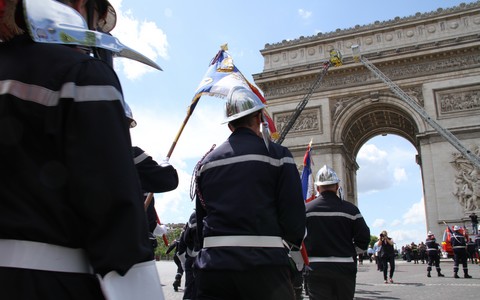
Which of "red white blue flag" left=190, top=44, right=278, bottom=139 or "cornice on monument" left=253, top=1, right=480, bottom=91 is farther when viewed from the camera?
"cornice on monument" left=253, top=1, right=480, bottom=91

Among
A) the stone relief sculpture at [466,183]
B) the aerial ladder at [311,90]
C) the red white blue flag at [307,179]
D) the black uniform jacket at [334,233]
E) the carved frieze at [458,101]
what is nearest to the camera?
the black uniform jacket at [334,233]

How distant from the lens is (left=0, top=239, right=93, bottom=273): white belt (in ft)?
4.12

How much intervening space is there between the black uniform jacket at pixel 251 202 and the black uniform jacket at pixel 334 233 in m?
1.93

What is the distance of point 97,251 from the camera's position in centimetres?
126

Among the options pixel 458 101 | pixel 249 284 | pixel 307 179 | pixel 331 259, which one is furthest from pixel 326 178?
pixel 458 101

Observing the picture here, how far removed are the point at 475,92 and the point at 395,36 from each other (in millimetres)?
5827

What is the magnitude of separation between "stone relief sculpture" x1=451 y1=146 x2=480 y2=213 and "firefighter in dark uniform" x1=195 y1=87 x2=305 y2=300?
24.6 metres

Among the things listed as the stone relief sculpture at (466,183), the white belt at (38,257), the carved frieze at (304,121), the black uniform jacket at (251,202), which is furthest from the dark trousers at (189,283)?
the carved frieze at (304,121)

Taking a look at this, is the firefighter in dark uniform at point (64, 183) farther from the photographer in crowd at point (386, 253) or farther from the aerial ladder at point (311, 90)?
the aerial ladder at point (311, 90)

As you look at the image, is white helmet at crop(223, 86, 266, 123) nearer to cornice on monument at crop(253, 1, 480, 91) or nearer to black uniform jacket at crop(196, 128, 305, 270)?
black uniform jacket at crop(196, 128, 305, 270)

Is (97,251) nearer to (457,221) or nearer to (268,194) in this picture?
(268,194)

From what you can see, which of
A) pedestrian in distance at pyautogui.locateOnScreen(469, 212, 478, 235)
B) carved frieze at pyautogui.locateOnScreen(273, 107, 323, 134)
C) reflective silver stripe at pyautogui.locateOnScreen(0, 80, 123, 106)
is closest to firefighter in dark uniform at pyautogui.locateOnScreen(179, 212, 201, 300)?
reflective silver stripe at pyautogui.locateOnScreen(0, 80, 123, 106)

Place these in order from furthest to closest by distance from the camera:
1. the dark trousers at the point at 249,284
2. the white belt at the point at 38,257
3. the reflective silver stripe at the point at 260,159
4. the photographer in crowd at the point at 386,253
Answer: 1. the photographer in crowd at the point at 386,253
2. the reflective silver stripe at the point at 260,159
3. the dark trousers at the point at 249,284
4. the white belt at the point at 38,257

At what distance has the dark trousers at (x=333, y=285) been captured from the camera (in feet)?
15.8
